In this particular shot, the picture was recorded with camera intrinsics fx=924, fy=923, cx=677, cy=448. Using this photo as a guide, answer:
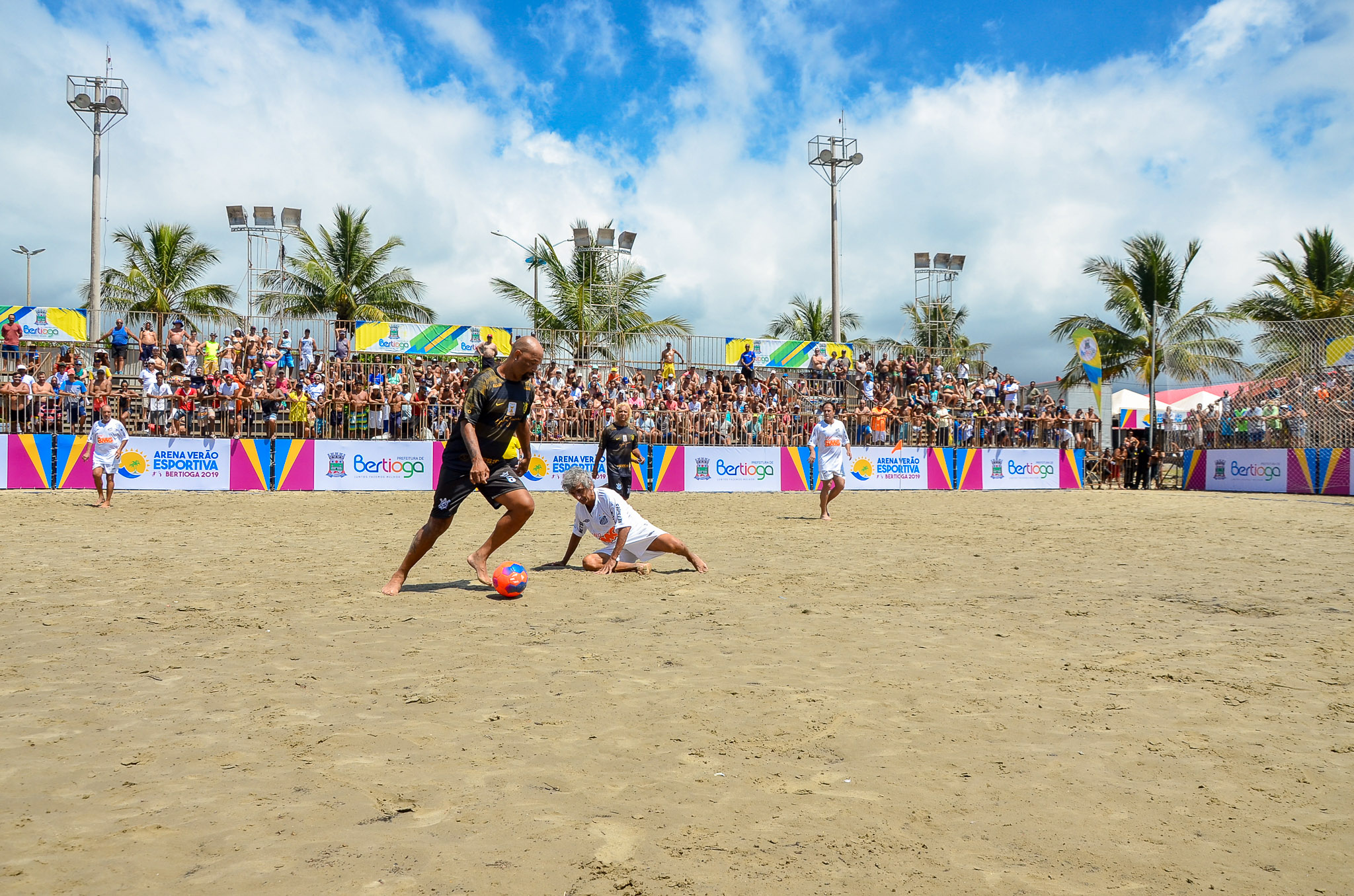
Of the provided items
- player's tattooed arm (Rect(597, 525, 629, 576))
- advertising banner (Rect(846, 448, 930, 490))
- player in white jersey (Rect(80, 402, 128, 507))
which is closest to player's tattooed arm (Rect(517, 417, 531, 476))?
player's tattooed arm (Rect(597, 525, 629, 576))

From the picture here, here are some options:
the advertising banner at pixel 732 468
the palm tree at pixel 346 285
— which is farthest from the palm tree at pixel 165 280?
the advertising banner at pixel 732 468

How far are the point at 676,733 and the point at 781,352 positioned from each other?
24.3 meters

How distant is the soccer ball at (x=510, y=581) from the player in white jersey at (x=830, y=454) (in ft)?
26.1

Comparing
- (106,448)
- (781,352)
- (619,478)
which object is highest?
(781,352)

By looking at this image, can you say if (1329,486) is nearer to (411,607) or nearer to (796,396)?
(796,396)

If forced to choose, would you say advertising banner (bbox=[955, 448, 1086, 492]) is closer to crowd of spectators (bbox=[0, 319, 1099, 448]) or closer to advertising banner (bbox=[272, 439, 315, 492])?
crowd of spectators (bbox=[0, 319, 1099, 448])

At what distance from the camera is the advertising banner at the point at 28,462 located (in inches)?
711

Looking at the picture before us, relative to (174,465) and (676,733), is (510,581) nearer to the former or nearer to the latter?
(676,733)

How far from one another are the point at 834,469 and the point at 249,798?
1179 centimetres

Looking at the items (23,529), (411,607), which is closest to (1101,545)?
(411,607)

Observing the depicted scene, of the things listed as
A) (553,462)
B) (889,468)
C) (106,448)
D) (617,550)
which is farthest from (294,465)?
(889,468)

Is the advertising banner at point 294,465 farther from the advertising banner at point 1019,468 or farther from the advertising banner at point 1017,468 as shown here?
the advertising banner at point 1019,468

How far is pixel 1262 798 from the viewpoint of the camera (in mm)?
3031

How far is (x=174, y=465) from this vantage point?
18.8 metres
